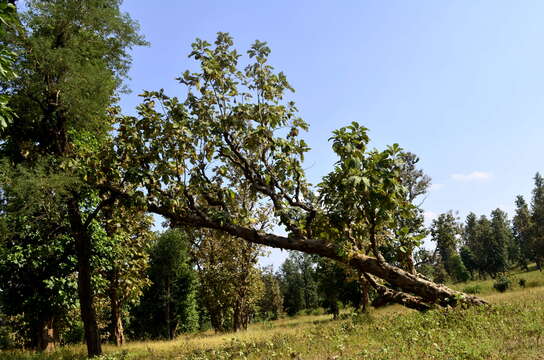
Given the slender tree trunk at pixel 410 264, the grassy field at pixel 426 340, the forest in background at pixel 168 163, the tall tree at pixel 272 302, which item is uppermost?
the forest in background at pixel 168 163

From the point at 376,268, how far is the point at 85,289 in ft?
31.6

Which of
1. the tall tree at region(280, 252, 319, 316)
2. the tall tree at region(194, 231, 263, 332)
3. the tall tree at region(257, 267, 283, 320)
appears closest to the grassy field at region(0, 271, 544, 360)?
the tall tree at region(194, 231, 263, 332)

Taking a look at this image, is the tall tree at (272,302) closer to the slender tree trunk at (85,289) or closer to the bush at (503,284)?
the bush at (503,284)

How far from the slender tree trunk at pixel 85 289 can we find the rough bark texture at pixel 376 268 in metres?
3.43

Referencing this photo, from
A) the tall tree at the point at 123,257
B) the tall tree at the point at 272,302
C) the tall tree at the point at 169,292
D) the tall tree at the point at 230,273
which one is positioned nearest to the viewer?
the tall tree at the point at 123,257

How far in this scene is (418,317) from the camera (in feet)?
32.0

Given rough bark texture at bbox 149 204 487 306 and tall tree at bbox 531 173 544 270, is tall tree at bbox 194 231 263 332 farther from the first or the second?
tall tree at bbox 531 173 544 270

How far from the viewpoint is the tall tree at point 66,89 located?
11086mm

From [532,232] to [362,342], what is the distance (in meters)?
84.4

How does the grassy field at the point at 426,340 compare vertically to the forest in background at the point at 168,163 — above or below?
below

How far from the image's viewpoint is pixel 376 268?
414 inches

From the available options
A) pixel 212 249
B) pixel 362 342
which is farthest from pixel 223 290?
pixel 362 342

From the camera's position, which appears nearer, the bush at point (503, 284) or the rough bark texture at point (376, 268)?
the rough bark texture at point (376, 268)

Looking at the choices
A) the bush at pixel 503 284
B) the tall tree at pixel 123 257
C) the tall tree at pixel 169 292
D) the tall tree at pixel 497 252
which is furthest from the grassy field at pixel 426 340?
the tall tree at pixel 497 252
